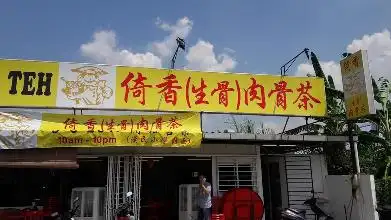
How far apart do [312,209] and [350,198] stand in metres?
1.23

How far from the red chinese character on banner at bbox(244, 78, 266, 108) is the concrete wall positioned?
3.43 metres

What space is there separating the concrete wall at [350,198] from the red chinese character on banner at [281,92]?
295cm

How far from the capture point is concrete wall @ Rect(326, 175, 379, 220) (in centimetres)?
1137

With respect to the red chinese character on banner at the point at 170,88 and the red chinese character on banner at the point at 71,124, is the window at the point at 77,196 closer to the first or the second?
the red chinese character on banner at the point at 71,124

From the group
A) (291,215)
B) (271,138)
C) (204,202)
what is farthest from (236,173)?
(291,215)

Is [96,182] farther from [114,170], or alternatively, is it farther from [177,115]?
[177,115]

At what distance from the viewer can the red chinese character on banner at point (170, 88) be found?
11961mm

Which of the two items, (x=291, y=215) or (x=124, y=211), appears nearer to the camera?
(x=124, y=211)

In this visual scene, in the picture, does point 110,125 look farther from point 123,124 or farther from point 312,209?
point 312,209

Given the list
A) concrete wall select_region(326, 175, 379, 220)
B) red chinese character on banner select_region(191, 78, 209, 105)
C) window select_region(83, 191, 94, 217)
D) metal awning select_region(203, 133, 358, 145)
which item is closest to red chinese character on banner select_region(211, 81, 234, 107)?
red chinese character on banner select_region(191, 78, 209, 105)

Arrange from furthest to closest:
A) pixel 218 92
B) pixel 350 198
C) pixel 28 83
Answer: pixel 218 92
pixel 350 198
pixel 28 83

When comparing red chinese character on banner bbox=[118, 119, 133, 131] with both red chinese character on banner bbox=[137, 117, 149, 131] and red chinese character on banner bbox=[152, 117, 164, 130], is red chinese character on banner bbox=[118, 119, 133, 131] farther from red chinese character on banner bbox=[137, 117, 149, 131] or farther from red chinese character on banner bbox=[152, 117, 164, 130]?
red chinese character on banner bbox=[152, 117, 164, 130]

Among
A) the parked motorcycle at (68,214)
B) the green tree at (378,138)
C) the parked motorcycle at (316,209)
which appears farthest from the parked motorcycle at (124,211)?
the green tree at (378,138)

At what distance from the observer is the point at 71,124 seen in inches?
410
